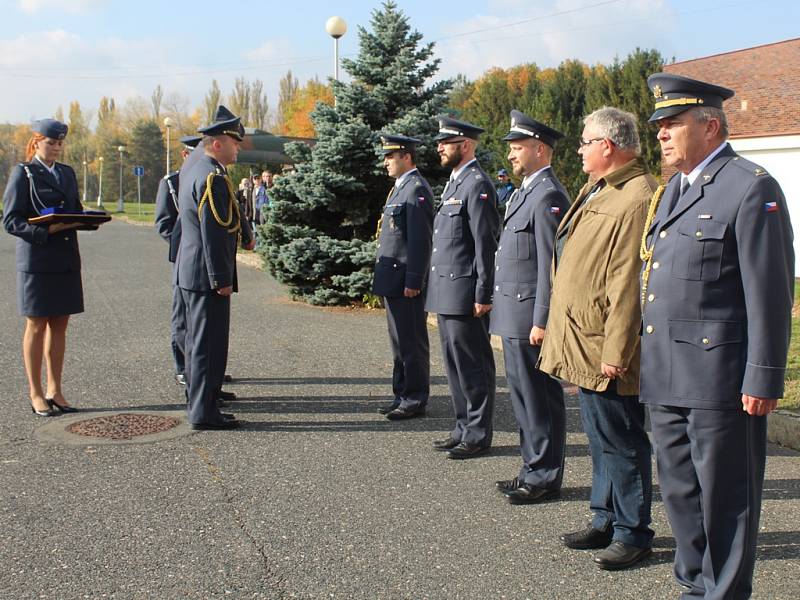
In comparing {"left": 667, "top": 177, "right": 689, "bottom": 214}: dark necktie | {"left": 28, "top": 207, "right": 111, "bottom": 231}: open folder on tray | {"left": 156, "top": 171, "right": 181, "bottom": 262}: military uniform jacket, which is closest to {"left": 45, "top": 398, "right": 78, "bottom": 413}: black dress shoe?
{"left": 28, "top": 207, "right": 111, "bottom": 231}: open folder on tray

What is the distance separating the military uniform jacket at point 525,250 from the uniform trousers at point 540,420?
0.46 feet

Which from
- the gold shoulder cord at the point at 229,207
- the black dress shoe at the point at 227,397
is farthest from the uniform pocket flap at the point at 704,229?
the black dress shoe at the point at 227,397

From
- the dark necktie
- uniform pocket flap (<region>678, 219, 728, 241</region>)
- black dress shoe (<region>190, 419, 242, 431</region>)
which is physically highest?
the dark necktie

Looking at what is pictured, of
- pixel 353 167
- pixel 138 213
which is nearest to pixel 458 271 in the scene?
pixel 353 167

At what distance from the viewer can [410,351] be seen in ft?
22.6

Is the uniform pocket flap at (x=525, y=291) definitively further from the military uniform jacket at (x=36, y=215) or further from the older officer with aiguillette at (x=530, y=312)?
the military uniform jacket at (x=36, y=215)

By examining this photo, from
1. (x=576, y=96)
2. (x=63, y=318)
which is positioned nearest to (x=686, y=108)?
(x=63, y=318)

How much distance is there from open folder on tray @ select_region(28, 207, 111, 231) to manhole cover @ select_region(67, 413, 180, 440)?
1.50m

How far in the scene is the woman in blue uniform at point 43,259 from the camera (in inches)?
265

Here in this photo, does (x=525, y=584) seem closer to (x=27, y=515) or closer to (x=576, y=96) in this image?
(x=27, y=515)

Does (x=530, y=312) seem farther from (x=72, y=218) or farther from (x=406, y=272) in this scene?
(x=72, y=218)

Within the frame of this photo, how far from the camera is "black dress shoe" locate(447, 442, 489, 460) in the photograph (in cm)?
571

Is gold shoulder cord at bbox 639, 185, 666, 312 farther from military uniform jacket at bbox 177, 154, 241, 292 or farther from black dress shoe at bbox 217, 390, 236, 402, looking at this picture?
black dress shoe at bbox 217, 390, 236, 402

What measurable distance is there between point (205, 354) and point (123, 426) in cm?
79
